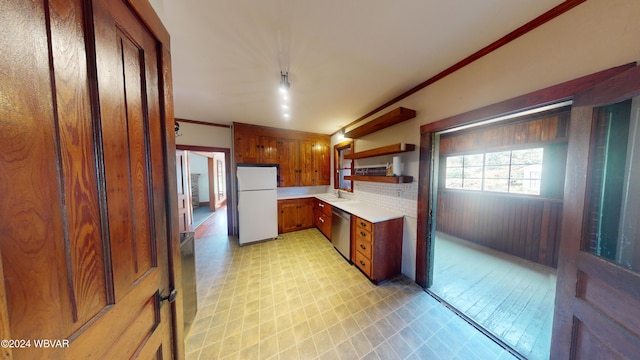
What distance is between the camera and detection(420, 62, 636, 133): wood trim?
3.39 ft

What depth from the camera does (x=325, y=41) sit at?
56.6 inches

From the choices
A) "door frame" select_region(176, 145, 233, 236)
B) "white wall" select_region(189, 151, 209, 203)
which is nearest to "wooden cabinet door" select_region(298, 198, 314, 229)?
"door frame" select_region(176, 145, 233, 236)

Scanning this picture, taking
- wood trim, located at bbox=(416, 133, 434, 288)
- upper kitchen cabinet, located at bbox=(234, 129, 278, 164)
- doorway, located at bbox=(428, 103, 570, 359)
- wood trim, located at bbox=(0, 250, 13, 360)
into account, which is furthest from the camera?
upper kitchen cabinet, located at bbox=(234, 129, 278, 164)

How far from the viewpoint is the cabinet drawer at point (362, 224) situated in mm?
2294

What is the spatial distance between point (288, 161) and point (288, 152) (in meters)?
0.20

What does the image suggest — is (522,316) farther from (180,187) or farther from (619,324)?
(180,187)

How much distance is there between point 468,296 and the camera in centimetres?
203

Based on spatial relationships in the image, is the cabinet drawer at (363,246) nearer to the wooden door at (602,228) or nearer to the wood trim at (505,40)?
the wooden door at (602,228)

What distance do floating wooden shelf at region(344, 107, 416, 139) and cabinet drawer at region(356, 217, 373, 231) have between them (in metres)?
1.34

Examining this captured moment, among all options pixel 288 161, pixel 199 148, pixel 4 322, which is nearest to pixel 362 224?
pixel 288 161

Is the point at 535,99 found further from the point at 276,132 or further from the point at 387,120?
the point at 276,132

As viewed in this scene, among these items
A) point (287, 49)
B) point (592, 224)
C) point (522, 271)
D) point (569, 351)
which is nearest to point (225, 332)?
point (569, 351)

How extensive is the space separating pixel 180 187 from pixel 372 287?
12.9 ft

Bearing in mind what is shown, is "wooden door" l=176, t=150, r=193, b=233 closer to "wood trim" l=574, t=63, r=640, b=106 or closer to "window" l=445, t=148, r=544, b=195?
"wood trim" l=574, t=63, r=640, b=106
